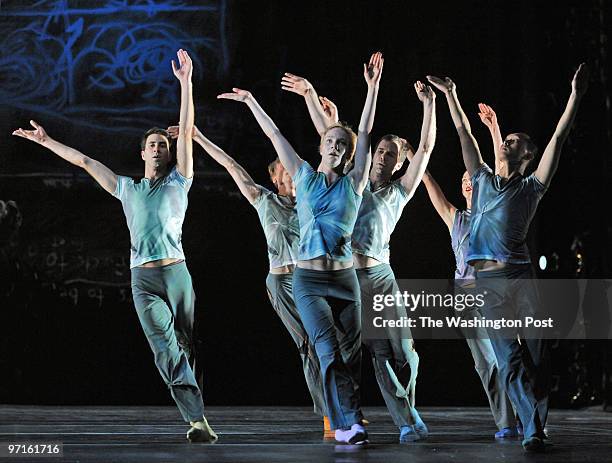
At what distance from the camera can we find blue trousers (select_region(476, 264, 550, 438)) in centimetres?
514

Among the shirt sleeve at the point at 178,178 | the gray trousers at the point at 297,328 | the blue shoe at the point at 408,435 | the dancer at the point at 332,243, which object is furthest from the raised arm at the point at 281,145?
the blue shoe at the point at 408,435

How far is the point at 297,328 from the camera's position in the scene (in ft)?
21.1

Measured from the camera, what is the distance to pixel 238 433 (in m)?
6.02

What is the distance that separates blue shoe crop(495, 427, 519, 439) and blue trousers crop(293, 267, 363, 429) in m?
1.06

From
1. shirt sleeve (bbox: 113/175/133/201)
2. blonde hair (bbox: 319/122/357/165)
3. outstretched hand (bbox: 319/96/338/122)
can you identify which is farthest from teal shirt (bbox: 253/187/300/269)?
blonde hair (bbox: 319/122/357/165)

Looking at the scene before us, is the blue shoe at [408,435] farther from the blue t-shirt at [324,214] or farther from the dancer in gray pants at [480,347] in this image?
the blue t-shirt at [324,214]

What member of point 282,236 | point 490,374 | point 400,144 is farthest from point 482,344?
point 282,236

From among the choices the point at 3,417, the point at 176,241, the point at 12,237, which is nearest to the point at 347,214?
the point at 176,241

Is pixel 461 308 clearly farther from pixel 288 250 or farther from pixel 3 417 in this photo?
pixel 3 417

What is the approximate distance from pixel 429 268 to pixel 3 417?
11.3 feet

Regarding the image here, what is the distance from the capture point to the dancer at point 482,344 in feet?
19.3

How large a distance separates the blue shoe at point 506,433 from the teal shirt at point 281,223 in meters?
1.58

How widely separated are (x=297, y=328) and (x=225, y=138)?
94.2 inches

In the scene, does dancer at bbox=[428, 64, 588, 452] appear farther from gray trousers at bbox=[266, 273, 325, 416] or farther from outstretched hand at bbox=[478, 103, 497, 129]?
gray trousers at bbox=[266, 273, 325, 416]
